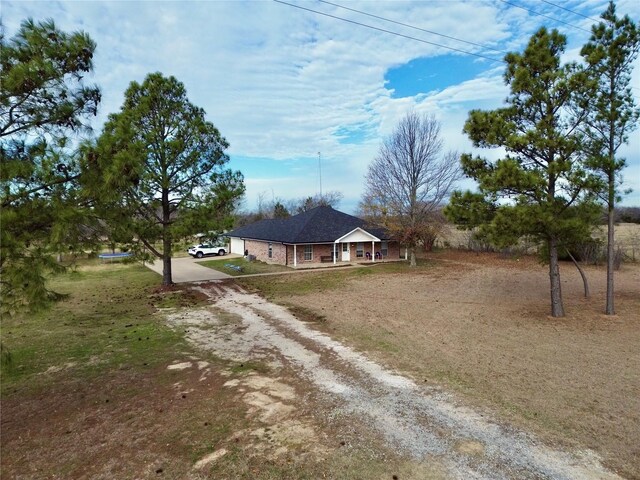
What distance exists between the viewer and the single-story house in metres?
28.2

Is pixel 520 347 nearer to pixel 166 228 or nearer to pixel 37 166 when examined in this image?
pixel 37 166

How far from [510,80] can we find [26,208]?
41.5 feet

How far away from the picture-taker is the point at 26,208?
3.88m

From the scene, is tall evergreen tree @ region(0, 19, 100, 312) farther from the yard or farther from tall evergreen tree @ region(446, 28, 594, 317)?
tall evergreen tree @ region(446, 28, 594, 317)

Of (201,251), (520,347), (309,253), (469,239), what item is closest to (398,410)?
(520,347)

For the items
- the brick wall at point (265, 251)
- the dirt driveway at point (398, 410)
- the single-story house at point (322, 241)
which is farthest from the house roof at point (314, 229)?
the dirt driveway at point (398, 410)

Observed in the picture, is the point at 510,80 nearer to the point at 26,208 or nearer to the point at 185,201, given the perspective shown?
the point at 26,208

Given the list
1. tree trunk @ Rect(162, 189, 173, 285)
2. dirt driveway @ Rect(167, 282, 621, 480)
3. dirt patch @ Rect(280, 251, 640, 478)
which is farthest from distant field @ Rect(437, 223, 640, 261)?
dirt driveway @ Rect(167, 282, 621, 480)

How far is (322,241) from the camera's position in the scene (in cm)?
2814

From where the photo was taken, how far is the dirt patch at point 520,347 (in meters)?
5.26

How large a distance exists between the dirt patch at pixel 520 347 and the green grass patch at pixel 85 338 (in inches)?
185

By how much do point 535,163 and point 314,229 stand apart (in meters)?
19.3

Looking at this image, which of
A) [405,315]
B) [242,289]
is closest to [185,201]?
[242,289]

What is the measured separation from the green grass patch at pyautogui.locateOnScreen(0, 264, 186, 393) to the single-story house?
44.0 feet
